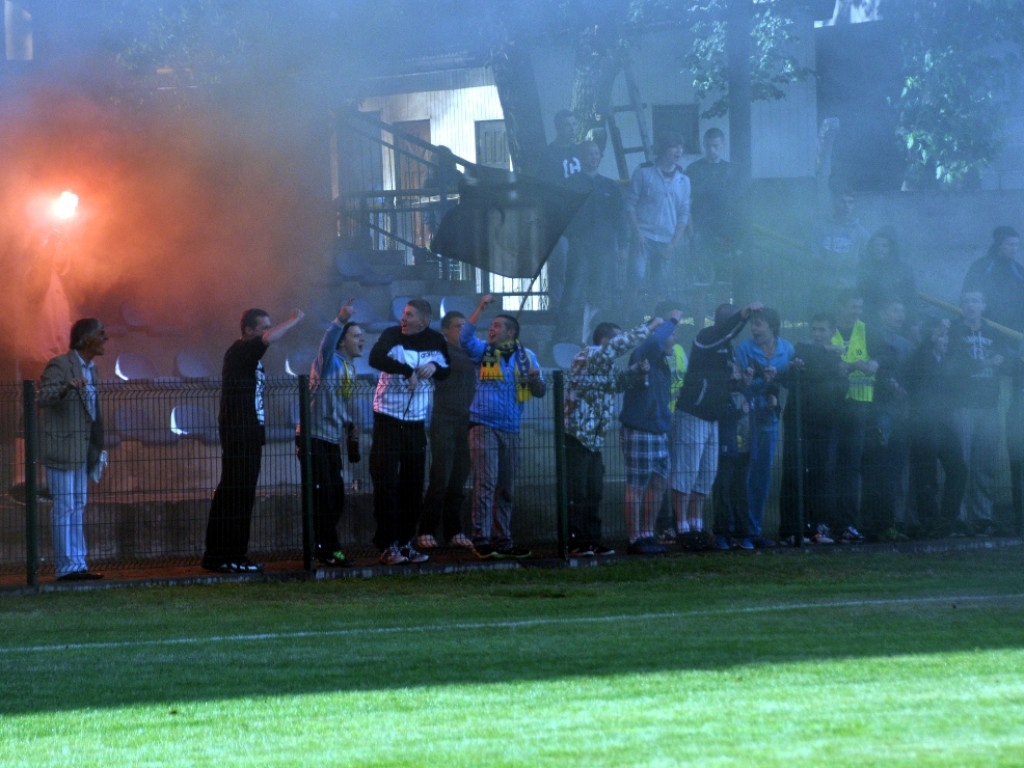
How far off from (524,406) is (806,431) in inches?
74.9

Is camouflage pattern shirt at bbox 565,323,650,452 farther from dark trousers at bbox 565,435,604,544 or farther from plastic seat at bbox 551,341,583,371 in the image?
plastic seat at bbox 551,341,583,371

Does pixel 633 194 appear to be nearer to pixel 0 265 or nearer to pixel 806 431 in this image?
pixel 806 431

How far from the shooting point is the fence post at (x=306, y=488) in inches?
351

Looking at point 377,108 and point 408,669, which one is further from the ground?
point 377,108

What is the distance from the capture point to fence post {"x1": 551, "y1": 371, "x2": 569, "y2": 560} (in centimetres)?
933

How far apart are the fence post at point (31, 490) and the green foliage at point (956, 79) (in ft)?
25.5

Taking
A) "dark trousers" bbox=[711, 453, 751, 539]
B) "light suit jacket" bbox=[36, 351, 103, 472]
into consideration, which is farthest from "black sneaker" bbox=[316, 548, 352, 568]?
"dark trousers" bbox=[711, 453, 751, 539]

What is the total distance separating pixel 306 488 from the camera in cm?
895

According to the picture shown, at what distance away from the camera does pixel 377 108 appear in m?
17.5

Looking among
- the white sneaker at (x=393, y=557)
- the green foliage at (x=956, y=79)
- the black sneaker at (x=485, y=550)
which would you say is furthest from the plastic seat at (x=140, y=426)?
the green foliage at (x=956, y=79)

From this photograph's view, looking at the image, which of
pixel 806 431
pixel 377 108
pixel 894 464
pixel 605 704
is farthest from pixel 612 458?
pixel 377 108

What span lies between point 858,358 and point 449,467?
2725mm

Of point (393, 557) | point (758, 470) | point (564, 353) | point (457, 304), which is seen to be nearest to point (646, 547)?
point (758, 470)

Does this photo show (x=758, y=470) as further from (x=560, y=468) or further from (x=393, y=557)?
(x=393, y=557)
